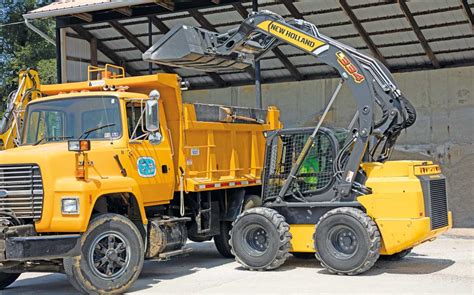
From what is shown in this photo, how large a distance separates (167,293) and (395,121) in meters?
4.46

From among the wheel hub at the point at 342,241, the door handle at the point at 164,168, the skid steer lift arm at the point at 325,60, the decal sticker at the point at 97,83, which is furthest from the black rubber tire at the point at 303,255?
the decal sticker at the point at 97,83

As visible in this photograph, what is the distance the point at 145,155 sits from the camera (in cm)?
976

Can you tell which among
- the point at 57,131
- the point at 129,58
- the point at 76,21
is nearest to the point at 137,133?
the point at 57,131

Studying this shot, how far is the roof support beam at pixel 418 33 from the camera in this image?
16.7 metres

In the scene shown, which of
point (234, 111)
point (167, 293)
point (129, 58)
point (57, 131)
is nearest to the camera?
point (167, 293)

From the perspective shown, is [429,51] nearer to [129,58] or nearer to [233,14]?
[233,14]

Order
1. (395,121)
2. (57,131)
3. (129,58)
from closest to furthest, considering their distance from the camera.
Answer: (57,131) < (395,121) < (129,58)

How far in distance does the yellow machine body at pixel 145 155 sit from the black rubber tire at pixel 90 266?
0.24 meters

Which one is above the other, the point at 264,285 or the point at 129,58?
the point at 129,58

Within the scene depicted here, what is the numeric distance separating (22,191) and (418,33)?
12.3m

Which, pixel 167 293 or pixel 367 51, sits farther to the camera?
pixel 367 51

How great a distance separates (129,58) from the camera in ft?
73.0

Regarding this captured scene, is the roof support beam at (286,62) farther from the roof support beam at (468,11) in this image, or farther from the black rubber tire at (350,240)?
the black rubber tire at (350,240)

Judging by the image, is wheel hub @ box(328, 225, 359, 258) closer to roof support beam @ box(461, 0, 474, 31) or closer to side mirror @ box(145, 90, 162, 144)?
side mirror @ box(145, 90, 162, 144)
